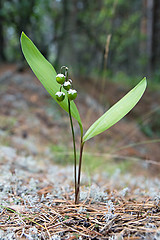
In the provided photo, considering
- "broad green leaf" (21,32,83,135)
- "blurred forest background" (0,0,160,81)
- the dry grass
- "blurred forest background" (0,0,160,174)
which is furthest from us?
"blurred forest background" (0,0,160,81)

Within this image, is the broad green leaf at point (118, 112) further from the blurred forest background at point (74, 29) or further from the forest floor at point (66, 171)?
the blurred forest background at point (74, 29)

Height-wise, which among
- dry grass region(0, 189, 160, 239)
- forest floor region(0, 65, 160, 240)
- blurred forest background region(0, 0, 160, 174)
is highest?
blurred forest background region(0, 0, 160, 174)

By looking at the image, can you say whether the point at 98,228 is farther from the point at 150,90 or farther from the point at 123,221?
the point at 150,90

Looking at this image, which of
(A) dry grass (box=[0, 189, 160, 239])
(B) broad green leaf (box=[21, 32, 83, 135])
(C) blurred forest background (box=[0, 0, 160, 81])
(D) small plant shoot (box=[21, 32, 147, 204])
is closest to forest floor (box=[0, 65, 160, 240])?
(A) dry grass (box=[0, 189, 160, 239])

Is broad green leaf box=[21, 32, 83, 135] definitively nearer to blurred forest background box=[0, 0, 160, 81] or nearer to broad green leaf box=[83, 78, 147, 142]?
broad green leaf box=[83, 78, 147, 142]

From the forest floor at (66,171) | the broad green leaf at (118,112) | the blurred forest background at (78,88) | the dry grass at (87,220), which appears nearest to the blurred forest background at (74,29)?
the blurred forest background at (78,88)

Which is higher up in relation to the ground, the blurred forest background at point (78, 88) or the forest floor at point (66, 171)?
the blurred forest background at point (78, 88)

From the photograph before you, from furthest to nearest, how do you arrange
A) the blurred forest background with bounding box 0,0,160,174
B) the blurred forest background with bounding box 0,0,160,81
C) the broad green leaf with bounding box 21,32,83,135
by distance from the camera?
the blurred forest background with bounding box 0,0,160,81 → the blurred forest background with bounding box 0,0,160,174 → the broad green leaf with bounding box 21,32,83,135

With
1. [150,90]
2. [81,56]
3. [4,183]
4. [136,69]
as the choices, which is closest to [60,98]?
[4,183]

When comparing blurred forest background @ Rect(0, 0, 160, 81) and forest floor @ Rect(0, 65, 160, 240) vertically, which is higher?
blurred forest background @ Rect(0, 0, 160, 81)

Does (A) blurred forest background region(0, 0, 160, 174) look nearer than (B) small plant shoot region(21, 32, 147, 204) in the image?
No
